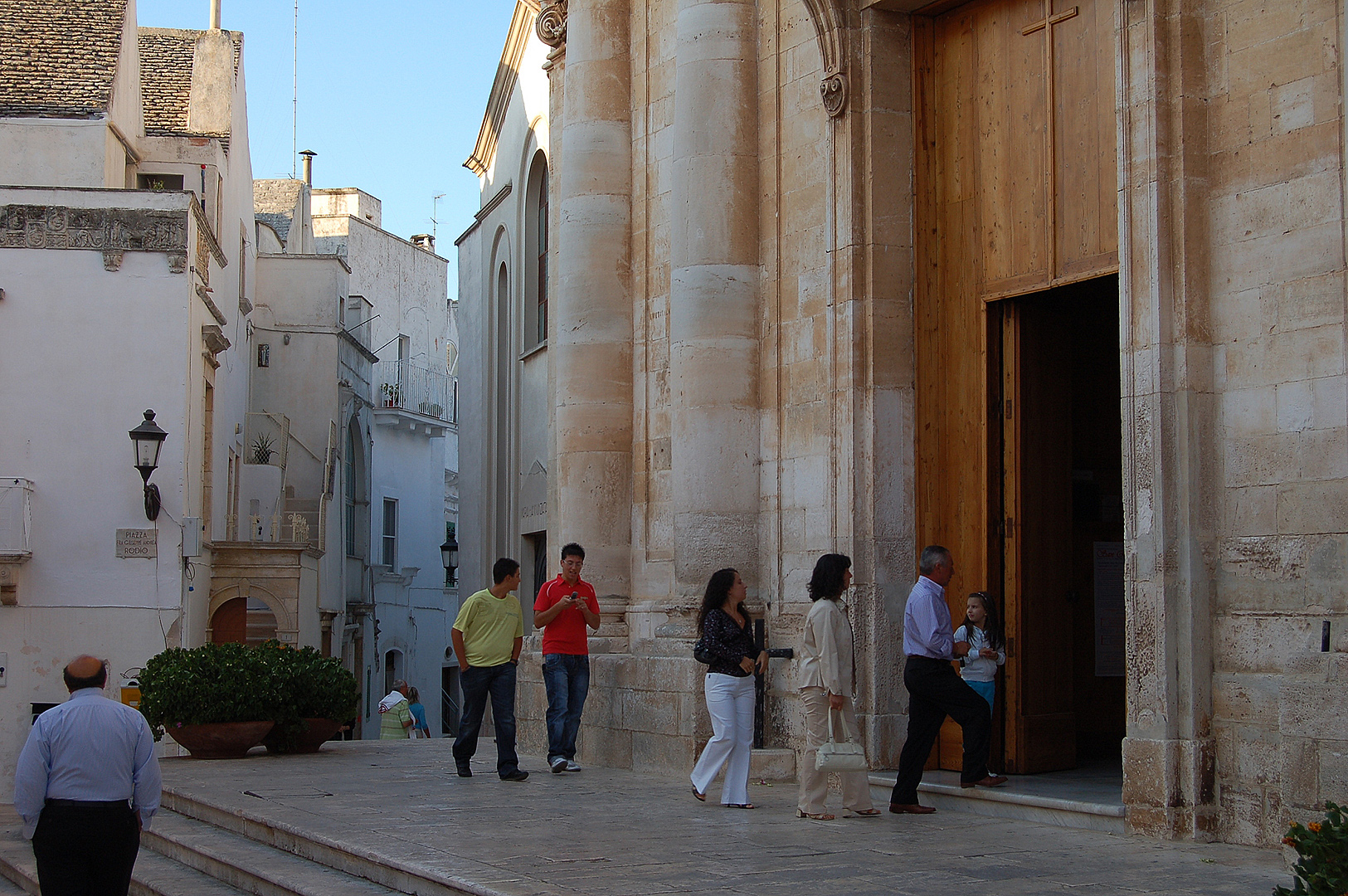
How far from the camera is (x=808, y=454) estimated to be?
1131 centimetres

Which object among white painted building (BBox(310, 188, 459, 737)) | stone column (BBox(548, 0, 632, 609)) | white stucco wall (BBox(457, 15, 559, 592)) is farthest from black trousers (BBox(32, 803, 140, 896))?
white painted building (BBox(310, 188, 459, 737))

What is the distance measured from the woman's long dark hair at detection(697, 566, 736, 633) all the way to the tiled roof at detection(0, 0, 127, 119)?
1793 centimetres

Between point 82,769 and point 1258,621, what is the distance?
5.68 meters

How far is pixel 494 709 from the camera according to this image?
11.2m

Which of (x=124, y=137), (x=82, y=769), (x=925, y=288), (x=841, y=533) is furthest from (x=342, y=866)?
(x=124, y=137)

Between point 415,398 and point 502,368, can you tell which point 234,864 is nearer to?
point 502,368

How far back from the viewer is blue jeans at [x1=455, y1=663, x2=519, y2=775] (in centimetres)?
1135

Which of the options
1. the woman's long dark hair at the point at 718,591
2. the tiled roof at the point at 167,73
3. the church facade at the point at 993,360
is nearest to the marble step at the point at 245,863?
the woman's long dark hair at the point at 718,591

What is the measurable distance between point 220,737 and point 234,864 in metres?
6.22

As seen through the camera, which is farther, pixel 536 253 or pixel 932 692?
pixel 536 253

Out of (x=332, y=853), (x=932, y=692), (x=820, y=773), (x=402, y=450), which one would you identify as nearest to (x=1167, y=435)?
(x=932, y=692)

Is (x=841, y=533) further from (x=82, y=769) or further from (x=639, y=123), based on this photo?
(x=82, y=769)

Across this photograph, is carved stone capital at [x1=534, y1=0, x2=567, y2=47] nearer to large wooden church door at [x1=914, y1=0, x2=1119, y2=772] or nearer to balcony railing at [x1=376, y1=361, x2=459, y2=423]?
large wooden church door at [x1=914, y1=0, x2=1119, y2=772]

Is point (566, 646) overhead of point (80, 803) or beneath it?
overhead
